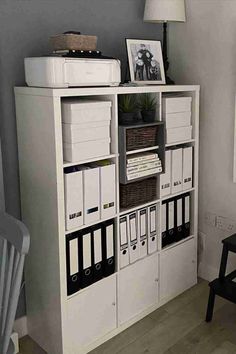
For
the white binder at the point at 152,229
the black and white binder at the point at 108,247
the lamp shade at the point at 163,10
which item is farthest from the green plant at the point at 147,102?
the black and white binder at the point at 108,247

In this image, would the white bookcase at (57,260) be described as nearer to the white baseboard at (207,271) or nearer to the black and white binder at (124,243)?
the black and white binder at (124,243)

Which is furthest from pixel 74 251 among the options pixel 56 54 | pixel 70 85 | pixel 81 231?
pixel 56 54

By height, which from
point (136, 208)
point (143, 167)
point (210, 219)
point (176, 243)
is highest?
point (143, 167)

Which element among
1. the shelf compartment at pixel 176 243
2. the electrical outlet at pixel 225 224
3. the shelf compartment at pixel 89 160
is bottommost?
the shelf compartment at pixel 176 243

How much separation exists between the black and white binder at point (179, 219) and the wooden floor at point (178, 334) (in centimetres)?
45

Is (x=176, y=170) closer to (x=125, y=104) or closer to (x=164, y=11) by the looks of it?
(x=125, y=104)

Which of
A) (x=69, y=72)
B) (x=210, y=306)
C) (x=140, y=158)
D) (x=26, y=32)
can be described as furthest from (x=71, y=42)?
(x=210, y=306)

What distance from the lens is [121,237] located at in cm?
244

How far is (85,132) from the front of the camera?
2127 millimetres

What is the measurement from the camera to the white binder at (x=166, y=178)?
8.61 ft

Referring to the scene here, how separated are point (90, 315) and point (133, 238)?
0.51 meters

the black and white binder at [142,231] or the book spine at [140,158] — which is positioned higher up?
the book spine at [140,158]

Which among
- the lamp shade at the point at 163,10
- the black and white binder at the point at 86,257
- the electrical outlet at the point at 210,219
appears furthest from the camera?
the electrical outlet at the point at 210,219

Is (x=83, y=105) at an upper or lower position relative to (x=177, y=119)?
upper
